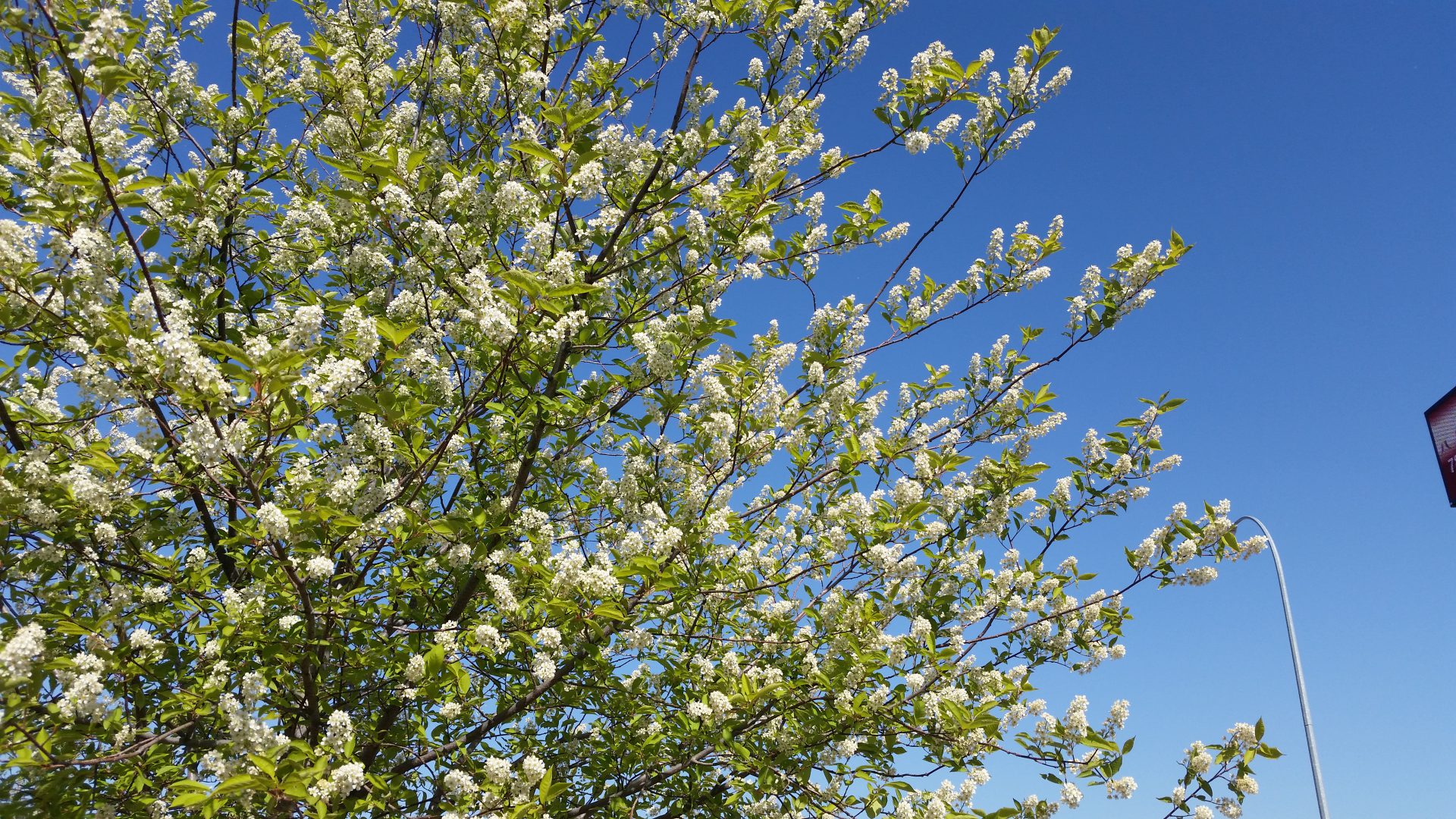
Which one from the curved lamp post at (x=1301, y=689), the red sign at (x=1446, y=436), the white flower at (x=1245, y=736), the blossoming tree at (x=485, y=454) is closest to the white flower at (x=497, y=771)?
A: the blossoming tree at (x=485, y=454)

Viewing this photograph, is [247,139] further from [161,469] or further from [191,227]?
[161,469]

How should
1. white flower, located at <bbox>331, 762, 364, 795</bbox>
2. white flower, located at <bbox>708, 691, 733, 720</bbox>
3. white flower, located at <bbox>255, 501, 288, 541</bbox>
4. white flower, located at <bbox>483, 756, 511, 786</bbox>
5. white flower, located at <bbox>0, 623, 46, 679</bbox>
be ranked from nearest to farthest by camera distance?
white flower, located at <bbox>0, 623, 46, 679</bbox> → white flower, located at <bbox>255, 501, 288, 541</bbox> → white flower, located at <bbox>331, 762, 364, 795</bbox> → white flower, located at <bbox>483, 756, 511, 786</bbox> → white flower, located at <bbox>708, 691, 733, 720</bbox>

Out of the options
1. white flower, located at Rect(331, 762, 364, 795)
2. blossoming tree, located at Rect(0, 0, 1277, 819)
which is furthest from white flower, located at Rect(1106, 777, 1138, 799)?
white flower, located at Rect(331, 762, 364, 795)

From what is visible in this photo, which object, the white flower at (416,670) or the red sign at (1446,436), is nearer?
the white flower at (416,670)

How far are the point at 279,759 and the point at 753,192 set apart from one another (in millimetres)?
3595

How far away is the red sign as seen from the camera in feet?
50.1

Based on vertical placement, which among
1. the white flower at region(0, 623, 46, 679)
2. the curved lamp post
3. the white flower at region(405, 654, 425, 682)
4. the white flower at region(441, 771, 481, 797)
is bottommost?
the white flower at region(441, 771, 481, 797)

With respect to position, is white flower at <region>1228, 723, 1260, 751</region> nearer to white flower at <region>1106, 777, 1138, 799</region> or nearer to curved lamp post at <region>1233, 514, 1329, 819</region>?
white flower at <region>1106, 777, 1138, 799</region>

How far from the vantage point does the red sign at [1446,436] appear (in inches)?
602

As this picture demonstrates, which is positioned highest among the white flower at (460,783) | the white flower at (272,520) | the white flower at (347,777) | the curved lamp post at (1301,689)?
the curved lamp post at (1301,689)

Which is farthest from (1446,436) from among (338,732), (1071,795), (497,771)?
(338,732)

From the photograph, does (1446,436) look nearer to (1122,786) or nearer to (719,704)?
(1122,786)

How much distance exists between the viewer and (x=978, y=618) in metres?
5.36

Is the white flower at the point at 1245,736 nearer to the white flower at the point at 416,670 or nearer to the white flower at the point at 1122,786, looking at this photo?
the white flower at the point at 1122,786
